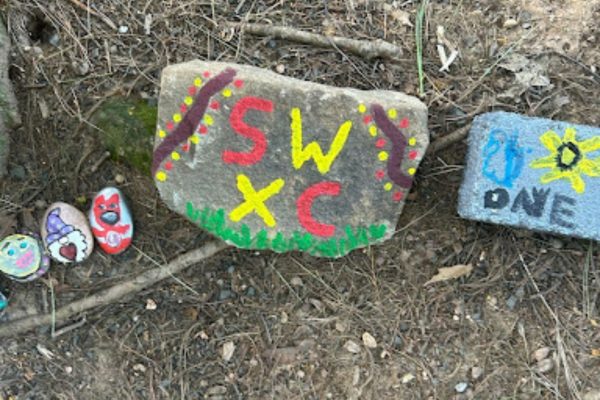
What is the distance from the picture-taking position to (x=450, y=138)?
241 cm

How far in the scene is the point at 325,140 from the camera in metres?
2.14

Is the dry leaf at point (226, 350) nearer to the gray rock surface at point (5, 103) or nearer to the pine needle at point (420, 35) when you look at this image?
the gray rock surface at point (5, 103)

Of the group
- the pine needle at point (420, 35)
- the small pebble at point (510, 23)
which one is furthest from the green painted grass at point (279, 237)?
the small pebble at point (510, 23)

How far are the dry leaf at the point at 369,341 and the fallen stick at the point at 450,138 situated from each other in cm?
78

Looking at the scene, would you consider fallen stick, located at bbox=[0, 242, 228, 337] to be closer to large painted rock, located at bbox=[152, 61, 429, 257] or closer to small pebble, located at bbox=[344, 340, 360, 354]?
large painted rock, located at bbox=[152, 61, 429, 257]

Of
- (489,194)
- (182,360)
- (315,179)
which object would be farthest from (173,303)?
(489,194)

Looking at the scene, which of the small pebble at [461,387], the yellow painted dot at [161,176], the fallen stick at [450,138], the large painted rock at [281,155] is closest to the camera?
the large painted rock at [281,155]

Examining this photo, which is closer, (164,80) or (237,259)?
(164,80)

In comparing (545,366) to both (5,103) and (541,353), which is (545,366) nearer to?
(541,353)

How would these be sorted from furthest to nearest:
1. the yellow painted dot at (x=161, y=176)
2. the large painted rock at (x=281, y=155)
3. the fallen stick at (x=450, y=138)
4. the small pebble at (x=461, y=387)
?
the small pebble at (x=461, y=387) < the fallen stick at (x=450, y=138) < the yellow painted dot at (x=161, y=176) < the large painted rock at (x=281, y=155)

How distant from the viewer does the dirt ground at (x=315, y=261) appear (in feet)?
8.08

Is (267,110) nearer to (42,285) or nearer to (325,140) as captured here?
(325,140)

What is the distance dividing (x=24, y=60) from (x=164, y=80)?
0.74 m

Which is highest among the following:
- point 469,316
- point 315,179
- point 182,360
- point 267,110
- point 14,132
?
point 267,110
